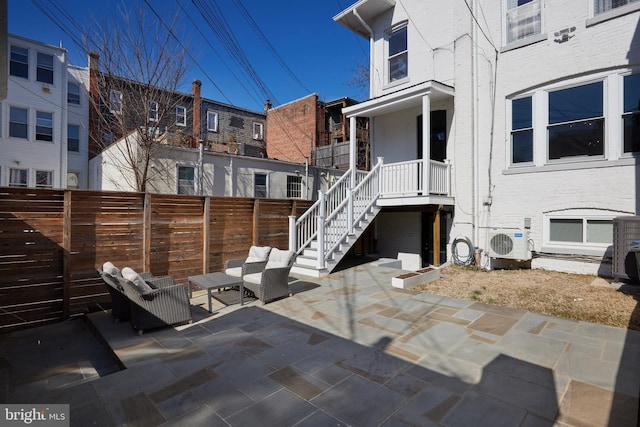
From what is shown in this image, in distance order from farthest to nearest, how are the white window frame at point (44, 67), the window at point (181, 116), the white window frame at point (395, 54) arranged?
1. the white window frame at point (44, 67)
2. the window at point (181, 116)
3. the white window frame at point (395, 54)

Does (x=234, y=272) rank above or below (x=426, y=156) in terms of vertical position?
below

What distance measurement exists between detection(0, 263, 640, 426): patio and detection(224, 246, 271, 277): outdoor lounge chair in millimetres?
1219

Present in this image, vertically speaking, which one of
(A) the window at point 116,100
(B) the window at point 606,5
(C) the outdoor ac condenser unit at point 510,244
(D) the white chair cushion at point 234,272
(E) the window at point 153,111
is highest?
(B) the window at point 606,5

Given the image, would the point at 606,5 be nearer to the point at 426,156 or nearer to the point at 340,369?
the point at 426,156

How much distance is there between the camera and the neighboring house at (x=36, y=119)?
50.2ft

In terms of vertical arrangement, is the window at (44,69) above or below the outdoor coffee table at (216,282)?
above

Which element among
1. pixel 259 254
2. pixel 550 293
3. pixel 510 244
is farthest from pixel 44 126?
pixel 550 293

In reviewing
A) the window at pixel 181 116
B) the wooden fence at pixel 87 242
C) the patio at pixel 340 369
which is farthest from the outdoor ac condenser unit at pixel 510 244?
the window at pixel 181 116

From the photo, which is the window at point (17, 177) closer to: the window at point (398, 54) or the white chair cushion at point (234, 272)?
the white chair cushion at point (234, 272)

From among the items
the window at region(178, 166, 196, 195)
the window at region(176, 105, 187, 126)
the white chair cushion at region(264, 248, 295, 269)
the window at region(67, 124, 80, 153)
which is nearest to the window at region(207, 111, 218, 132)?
the window at region(176, 105, 187, 126)

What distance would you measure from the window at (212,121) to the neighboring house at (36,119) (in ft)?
24.9

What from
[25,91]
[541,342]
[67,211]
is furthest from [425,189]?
[25,91]

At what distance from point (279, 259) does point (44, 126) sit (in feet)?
53.3

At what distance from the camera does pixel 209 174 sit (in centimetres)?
1305
